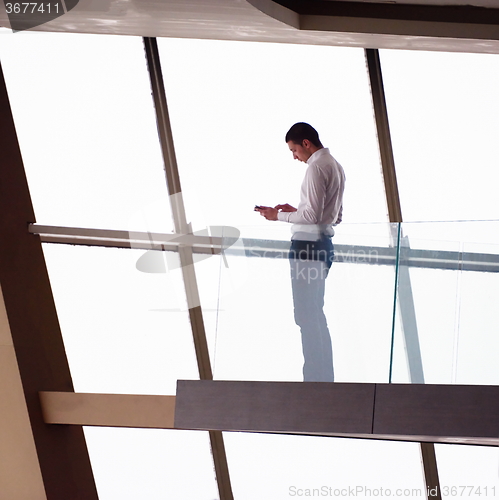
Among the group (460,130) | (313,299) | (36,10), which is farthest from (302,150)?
(36,10)

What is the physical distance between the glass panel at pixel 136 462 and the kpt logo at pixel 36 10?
312 centimetres

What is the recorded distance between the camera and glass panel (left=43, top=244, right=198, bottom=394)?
6156 millimetres

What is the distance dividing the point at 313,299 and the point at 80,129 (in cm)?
266

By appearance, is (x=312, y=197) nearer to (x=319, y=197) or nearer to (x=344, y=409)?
(x=319, y=197)

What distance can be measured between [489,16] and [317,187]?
1924 millimetres

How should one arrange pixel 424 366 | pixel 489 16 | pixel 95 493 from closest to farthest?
1. pixel 424 366
2. pixel 489 16
3. pixel 95 493

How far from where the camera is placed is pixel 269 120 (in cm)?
608

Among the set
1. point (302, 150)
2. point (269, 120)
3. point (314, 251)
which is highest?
point (269, 120)

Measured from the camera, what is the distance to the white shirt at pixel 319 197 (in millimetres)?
4473

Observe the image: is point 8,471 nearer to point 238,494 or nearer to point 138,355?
point 138,355

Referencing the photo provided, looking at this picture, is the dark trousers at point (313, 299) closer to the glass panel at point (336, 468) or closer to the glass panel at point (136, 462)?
the glass panel at point (336, 468)

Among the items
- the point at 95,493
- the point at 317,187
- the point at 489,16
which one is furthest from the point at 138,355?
the point at 489,16

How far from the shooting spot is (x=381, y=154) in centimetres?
611

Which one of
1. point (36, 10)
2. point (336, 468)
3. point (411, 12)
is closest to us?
point (36, 10)
